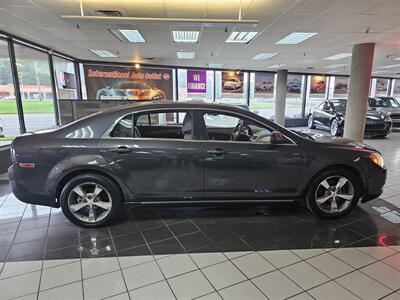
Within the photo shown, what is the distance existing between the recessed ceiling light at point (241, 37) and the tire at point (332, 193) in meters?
3.72

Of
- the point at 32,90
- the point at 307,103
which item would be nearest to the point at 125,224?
the point at 32,90

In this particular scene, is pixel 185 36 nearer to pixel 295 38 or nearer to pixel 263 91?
pixel 295 38

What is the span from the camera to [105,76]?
33.2ft

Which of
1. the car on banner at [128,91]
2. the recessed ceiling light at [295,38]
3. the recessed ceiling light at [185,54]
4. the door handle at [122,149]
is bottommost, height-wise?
the door handle at [122,149]

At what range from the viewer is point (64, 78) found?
8.65 metres

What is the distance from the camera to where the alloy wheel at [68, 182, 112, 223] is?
113 inches

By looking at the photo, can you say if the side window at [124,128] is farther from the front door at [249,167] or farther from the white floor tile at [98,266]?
the white floor tile at [98,266]

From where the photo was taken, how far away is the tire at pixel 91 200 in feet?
9.35

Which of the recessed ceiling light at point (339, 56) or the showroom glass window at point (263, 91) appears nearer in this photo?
the recessed ceiling light at point (339, 56)

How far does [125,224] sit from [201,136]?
133 cm

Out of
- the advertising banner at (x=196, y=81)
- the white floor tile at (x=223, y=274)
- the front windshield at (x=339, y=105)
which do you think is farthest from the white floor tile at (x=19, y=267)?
the front windshield at (x=339, y=105)

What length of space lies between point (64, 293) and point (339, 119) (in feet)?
32.5

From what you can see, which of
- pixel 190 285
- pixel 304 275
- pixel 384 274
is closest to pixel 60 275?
pixel 190 285

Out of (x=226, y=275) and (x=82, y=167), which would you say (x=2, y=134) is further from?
(x=226, y=275)
